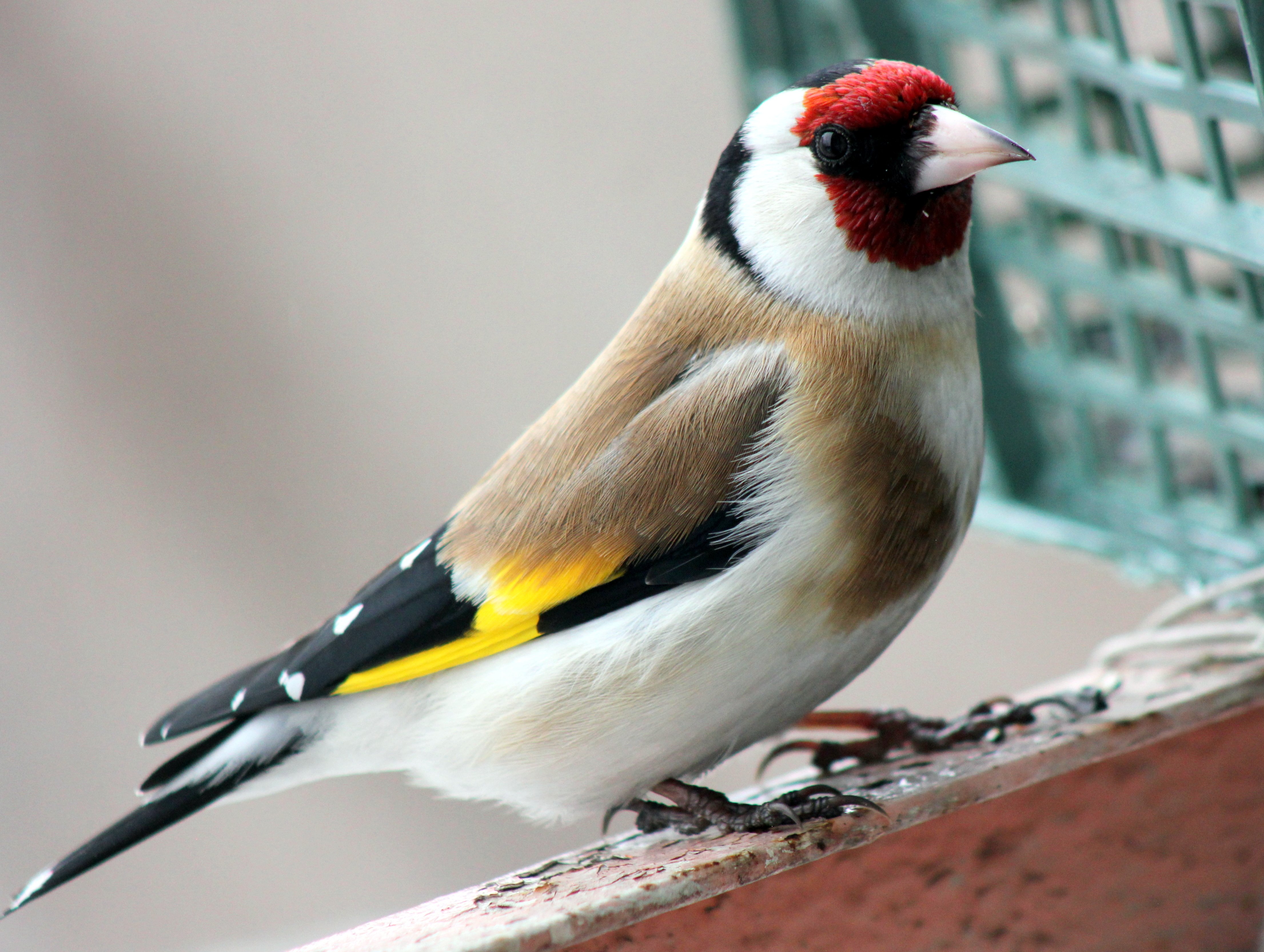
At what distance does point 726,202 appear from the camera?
112cm

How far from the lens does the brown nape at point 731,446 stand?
96 centimetres

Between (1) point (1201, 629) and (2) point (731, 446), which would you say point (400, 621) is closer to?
(2) point (731, 446)

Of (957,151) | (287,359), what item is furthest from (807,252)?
(287,359)

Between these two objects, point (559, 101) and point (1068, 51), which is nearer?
point (1068, 51)

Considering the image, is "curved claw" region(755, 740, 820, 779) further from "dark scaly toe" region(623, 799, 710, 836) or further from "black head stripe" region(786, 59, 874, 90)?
"black head stripe" region(786, 59, 874, 90)

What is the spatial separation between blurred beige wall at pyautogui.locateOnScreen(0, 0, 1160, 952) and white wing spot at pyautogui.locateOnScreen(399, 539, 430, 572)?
67.8 inches

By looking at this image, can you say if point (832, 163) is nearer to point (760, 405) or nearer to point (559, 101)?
point (760, 405)

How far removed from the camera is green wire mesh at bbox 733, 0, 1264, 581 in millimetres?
1001

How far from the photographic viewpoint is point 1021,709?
113 centimetres

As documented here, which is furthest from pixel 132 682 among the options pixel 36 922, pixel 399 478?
pixel 399 478

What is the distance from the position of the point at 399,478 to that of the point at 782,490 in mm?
2217

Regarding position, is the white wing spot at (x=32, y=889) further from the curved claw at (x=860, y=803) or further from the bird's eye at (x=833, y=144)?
the bird's eye at (x=833, y=144)

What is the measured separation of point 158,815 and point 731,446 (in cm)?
56

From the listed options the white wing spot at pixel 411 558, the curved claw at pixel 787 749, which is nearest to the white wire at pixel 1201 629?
the curved claw at pixel 787 749
